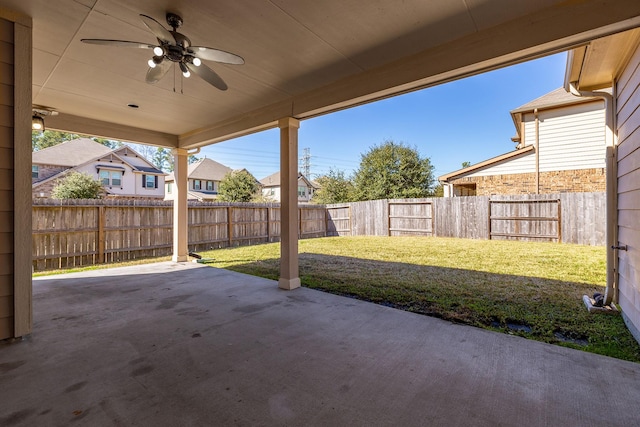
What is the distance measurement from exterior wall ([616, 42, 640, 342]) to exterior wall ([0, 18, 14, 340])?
17.3 feet

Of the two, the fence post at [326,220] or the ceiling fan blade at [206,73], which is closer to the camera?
the ceiling fan blade at [206,73]

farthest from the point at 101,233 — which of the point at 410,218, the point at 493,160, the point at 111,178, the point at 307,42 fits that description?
the point at 111,178

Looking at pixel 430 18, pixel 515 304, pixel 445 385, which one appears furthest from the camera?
pixel 515 304

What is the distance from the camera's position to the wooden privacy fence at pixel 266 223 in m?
6.41

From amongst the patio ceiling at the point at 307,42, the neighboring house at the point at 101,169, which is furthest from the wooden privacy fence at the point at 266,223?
the neighboring house at the point at 101,169

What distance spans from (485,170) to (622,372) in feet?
32.2

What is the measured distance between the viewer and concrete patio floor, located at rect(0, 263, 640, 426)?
1.63 m

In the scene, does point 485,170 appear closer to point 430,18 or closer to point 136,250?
point 430,18

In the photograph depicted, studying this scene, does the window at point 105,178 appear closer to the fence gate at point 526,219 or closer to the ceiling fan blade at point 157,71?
the ceiling fan blade at point 157,71

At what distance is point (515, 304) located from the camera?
138 inches

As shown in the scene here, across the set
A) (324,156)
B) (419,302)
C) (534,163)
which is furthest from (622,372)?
(324,156)

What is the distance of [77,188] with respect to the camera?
12461mm

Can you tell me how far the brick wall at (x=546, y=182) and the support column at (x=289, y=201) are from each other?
28.8 feet

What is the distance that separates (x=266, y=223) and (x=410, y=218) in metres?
5.39
